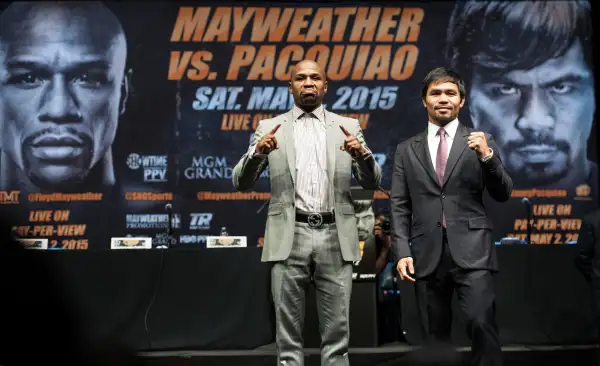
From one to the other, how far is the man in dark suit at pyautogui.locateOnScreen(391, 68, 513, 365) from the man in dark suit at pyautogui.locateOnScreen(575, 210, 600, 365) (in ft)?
4.72

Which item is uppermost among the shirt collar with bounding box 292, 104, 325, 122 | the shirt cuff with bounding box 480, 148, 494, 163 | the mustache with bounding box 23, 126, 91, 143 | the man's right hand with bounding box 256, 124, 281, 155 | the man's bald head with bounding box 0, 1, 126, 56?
the man's bald head with bounding box 0, 1, 126, 56

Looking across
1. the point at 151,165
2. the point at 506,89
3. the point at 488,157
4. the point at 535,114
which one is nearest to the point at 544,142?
the point at 535,114

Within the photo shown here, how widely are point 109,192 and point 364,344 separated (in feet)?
11.7

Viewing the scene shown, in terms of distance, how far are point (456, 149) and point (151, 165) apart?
16.3ft

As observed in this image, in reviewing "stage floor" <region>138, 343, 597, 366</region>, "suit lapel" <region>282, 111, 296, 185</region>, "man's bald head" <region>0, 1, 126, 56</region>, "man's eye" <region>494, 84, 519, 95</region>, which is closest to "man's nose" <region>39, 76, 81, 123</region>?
"man's bald head" <region>0, 1, 126, 56</region>

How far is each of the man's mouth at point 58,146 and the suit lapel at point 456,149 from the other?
17.8 ft

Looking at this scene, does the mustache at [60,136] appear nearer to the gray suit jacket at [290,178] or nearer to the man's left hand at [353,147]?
the gray suit jacket at [290,178]

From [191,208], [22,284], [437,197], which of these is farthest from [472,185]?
[191,208]

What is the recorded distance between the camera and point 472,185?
11.0ft

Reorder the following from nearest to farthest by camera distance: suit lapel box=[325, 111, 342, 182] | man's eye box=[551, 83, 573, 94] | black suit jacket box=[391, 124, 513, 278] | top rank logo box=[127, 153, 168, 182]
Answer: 1. black suit jacket box=[391, 124, 513, 278]
2. suit lapel box=[325, 111, 342, 182]
3. top rank logo box=[127, 153, 168, 182]
4. man's eye box=[551, 83, 573, 94]

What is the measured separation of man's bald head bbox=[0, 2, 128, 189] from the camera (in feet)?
25.6

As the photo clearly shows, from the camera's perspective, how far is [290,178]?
11.6 ft

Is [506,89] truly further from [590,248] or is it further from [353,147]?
[353,147]

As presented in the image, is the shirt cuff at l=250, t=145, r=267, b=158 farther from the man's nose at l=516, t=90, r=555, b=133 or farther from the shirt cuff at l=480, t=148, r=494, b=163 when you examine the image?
the man's nose at l=516, t=90, r=555, b=133
